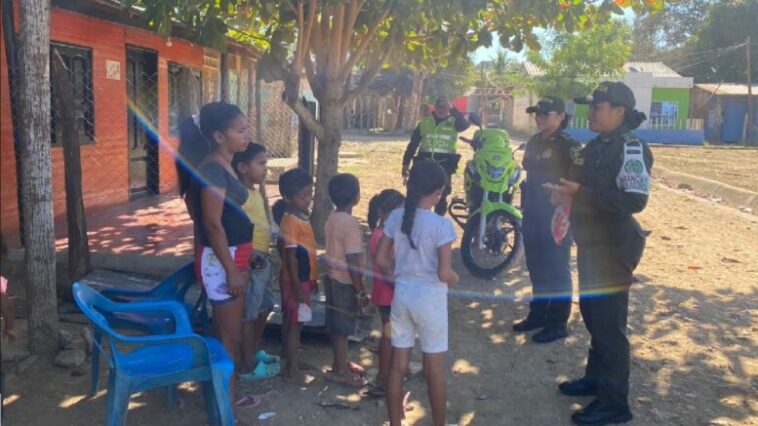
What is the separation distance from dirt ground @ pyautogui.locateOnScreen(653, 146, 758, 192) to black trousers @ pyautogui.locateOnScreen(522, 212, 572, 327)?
9955 mm

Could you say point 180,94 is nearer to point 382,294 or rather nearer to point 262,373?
point 262,373

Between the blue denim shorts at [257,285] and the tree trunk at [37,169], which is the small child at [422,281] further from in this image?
the tree trunk at [37,169]

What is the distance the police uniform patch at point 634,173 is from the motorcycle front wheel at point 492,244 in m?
2.76

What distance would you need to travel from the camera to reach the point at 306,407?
3619 mm

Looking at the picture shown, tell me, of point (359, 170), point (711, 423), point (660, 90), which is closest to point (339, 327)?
point (711, 423)

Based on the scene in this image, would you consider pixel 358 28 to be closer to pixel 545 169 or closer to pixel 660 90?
pixel 545 169

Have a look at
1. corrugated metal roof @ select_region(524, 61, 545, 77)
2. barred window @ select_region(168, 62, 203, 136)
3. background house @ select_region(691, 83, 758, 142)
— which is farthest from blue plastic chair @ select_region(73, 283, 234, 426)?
background house @ select_region(691, 83, 758, 142)

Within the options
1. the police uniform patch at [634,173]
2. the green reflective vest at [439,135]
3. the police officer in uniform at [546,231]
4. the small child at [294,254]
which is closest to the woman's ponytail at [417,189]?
the small child at [294,254]

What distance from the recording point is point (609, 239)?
3.49 meters

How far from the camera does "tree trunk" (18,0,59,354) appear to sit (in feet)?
12.0

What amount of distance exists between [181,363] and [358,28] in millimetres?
4867

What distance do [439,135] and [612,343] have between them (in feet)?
13.2

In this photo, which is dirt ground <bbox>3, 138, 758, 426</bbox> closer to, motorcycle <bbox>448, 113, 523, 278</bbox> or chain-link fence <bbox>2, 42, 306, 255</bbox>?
motorcycle <bbox>448, 113, 523, 278</bbox>

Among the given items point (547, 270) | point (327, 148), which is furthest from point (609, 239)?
point (327, 148)
